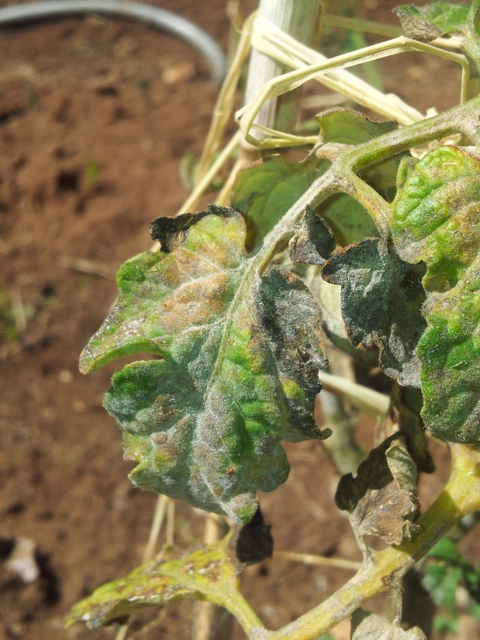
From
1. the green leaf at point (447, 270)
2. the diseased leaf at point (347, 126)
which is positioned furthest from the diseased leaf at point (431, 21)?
the green leaf at point (447, 270)

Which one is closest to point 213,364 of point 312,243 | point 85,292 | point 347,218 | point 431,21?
point 312,243

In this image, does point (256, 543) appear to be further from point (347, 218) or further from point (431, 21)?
point (431, 21)

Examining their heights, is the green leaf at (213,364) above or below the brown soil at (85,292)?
above

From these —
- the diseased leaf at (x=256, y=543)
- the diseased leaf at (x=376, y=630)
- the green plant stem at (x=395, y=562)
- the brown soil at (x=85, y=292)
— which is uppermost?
the green plant stem at (x=395, y=562)

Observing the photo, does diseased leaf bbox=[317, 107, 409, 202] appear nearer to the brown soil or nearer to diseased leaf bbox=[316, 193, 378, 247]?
diseased leaf bbox=[316, 193, 378, 247]

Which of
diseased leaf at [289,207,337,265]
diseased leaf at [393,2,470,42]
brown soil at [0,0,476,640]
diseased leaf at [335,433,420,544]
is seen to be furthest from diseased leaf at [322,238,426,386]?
brown soil at [0,0,476,640]

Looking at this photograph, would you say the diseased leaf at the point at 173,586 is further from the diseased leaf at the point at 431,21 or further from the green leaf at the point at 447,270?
the diseased leaf at the point at 431,21
